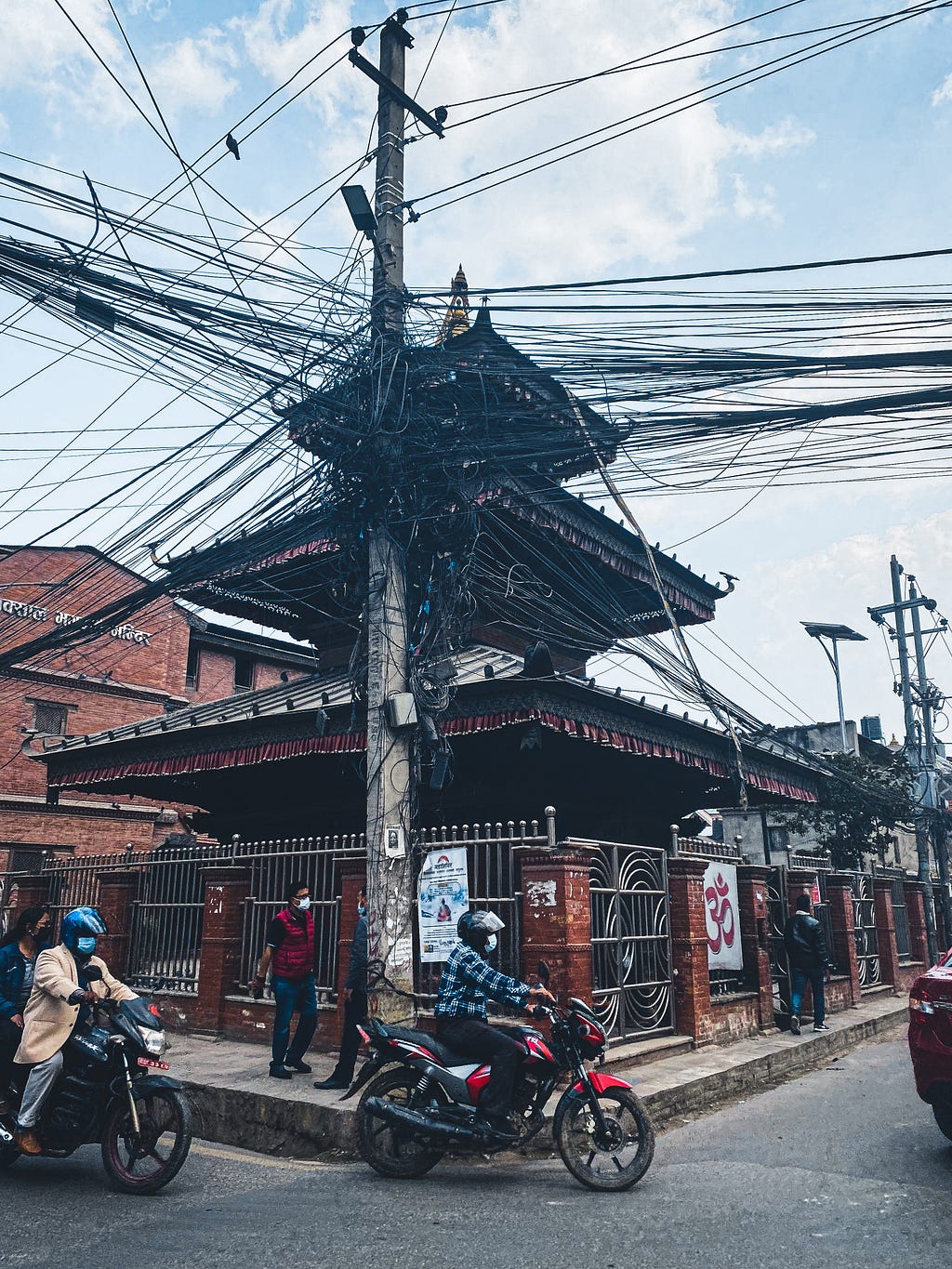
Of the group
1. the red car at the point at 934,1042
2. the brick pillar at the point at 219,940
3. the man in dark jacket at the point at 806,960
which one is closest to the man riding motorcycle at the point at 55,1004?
the brick pillar at the point at 219,940

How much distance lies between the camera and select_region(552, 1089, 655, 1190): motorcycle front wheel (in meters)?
5.82

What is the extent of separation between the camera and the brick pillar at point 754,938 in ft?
38.7

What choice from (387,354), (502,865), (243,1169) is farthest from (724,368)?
(243,1169)

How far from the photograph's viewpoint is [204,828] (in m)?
16.2

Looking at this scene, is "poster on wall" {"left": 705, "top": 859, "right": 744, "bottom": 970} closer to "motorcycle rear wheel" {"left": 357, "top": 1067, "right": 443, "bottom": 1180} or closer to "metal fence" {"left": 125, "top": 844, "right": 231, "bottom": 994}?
"motorcycle rear wheel" {"left": 357, "top": 1067, "right": 443, "bottom": 1180}

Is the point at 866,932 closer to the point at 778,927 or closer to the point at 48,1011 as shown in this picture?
the point at 778,927

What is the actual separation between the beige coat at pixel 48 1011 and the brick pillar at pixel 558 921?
11.6 feet

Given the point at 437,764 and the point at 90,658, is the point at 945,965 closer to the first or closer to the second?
the point at 437,764

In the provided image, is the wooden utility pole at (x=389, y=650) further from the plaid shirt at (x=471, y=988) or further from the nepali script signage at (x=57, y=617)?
the nepali script signage at (x=57, y=617)

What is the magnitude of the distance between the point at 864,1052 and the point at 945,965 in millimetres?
5799

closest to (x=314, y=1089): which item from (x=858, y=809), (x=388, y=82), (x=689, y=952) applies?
(x=689, y=952)

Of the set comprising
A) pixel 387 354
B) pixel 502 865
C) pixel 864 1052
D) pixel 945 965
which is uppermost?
pixel 387 354

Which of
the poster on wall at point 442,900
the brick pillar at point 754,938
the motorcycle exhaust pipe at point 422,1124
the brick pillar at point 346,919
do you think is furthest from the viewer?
the brick pillar at point 754,938

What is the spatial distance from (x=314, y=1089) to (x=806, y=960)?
6.65m
